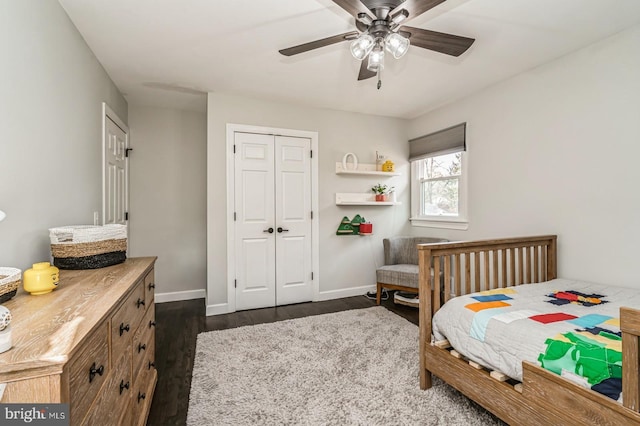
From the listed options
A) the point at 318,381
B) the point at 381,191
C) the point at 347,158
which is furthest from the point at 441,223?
the point at 318,381

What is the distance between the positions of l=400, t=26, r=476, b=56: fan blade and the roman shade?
176 cm

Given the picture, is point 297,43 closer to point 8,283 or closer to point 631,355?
point 8,283

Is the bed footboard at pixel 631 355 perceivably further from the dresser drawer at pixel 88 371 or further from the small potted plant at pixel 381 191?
the small potted plant at pixel 381 191

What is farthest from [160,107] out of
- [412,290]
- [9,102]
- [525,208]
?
[525,208]

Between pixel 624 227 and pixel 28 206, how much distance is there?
3.75 m

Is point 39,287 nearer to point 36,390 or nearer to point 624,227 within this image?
point 36,390

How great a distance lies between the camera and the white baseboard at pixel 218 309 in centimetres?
333

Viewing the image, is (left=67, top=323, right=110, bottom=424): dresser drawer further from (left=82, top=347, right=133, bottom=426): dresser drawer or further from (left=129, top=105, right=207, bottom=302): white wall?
(left=129, top=105, right=207, bottom=302): white wall

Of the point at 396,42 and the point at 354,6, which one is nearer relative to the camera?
the point at 354,6

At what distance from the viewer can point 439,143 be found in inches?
150

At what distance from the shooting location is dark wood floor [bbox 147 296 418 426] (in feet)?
5.98

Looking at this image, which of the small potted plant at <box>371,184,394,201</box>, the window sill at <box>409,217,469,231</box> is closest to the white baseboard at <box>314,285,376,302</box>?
the window sill at <box>409,217,469,231</box>

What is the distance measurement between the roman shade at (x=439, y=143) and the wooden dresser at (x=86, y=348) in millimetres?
3397

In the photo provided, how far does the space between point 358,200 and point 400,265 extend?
991mm
